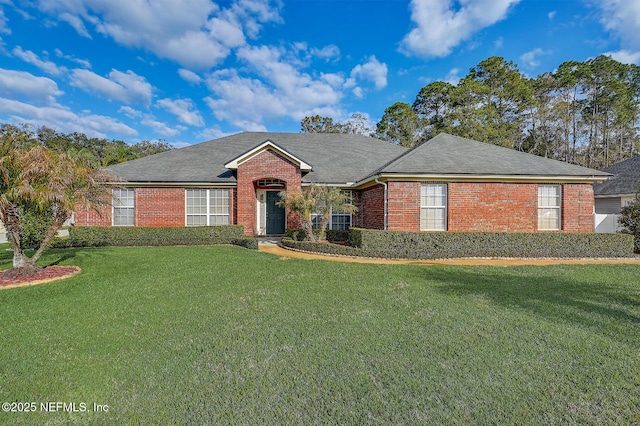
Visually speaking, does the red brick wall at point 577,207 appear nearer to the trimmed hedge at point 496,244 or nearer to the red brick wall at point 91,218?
the trimmed hedge at point 496,244

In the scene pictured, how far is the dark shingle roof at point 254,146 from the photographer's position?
15172 millimetres

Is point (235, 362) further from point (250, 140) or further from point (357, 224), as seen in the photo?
point (250, 140)

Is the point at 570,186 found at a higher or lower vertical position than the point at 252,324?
higher

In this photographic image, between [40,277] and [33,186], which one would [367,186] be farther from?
[40,277]

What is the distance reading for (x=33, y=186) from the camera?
291 inches

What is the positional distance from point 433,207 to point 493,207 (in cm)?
255

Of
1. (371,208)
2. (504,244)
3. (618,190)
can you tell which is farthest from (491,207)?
(618,190)

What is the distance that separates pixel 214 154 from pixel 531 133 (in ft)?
130

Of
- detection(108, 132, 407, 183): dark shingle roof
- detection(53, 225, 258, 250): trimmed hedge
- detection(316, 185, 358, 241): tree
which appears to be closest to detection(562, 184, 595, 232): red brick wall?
detection(108, 132, 407, 183): dark shingle roof

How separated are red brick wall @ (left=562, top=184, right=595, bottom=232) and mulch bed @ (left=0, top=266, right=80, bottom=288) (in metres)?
17.7

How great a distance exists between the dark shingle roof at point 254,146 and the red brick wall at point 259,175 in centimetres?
75

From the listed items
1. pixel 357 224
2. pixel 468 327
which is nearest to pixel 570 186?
pixel 357 224

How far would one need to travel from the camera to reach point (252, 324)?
4.59 meters

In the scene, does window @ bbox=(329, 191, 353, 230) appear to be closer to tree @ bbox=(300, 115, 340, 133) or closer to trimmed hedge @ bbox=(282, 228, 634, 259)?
trimmed hedge @ bbox=(282, 228, 634, 259)
